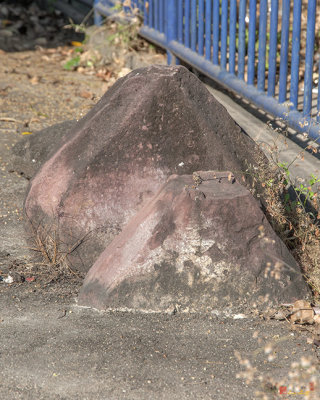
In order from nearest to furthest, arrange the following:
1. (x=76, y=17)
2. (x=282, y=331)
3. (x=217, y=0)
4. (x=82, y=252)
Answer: (x=282, y=331) → (x=82, y=252) → (x=217, y=0) → (x=76, y=17)

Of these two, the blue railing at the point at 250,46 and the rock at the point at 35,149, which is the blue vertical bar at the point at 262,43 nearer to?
the blue railing at the point at 250,46

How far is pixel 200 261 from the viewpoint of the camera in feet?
8.73

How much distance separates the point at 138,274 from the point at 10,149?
101 inches

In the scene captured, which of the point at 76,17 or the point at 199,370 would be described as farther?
the point at 76,17

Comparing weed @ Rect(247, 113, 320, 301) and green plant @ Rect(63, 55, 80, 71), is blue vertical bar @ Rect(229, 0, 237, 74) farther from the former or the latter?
green plant @ Rect(63, 55, 80, 71)

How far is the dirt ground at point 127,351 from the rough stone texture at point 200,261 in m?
0.08

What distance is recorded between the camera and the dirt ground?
224 centimetres

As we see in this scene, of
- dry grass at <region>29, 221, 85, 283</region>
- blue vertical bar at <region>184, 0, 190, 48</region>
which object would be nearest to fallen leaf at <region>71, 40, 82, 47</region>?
blue vertical bar at <region>184, 0, 190, 48</region>

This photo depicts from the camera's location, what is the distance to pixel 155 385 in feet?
7.42

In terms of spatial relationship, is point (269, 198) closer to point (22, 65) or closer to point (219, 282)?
point (219, 282)

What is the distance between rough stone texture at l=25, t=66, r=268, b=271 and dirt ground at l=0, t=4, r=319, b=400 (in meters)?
0.27

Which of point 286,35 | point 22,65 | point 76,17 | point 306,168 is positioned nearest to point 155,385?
point 306,168

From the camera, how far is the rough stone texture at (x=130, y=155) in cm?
302

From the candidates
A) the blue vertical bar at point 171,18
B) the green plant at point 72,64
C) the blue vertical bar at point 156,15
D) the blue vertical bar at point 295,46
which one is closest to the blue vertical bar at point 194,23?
the blue vertical bar at point 171,18
